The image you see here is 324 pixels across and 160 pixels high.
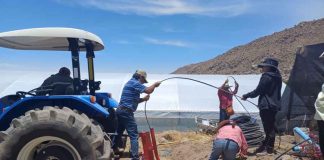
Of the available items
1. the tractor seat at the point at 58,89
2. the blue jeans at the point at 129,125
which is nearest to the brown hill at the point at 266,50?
the blue jeans at the point at 129,125

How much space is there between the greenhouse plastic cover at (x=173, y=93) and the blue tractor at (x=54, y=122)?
9445mm

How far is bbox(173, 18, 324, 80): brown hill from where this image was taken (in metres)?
57.4

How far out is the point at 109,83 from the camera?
66.1 ft

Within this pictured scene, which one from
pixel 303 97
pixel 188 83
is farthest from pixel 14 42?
pixel 188 83

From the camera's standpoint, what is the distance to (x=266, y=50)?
6209cm

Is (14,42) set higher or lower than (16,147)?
higher

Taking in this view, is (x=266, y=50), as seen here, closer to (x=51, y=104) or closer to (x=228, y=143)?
(x=228, y=143)

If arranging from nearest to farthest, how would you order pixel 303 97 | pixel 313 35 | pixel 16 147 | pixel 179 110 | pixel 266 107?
pixel 16 147 < pixel 266 107 < pixel 303 97 < pixel 179 110 < pixel 313 35

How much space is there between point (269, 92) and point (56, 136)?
3.98 metres

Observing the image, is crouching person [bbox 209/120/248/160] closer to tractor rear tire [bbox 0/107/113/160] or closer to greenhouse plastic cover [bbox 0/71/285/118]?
tractor rear tire [bbox 0/107/113/160]

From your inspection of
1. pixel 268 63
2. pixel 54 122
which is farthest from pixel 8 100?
pixel 268 63

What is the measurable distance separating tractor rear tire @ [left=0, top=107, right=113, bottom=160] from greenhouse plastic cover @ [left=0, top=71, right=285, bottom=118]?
10.3 m

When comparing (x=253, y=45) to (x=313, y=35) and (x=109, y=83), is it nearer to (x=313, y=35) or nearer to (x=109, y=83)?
(x=313, y=35)

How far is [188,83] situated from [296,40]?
4466cm
